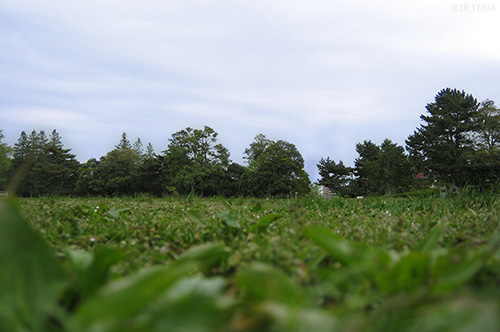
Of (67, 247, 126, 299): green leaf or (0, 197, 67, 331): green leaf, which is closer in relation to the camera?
(0, 197, 67, 331): green leaf

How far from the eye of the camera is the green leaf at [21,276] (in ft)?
1.94

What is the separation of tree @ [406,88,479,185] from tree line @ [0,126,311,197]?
53.2ft

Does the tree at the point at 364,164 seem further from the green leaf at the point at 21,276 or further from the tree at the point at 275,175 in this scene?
the green leaf at the point at 21,276

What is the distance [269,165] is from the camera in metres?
43.9

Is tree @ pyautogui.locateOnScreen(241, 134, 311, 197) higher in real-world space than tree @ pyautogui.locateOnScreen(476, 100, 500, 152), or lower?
lower

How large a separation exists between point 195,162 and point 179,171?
2.51m

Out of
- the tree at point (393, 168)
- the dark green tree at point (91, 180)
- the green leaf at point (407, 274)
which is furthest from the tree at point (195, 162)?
the green leaf at point (407, 274)

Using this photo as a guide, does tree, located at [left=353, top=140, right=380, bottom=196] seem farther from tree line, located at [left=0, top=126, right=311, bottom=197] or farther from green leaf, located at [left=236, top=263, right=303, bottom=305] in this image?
green leaf, located at [left=236, top=263, right=303, bottom=305]

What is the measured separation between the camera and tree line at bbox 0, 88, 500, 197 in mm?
41812

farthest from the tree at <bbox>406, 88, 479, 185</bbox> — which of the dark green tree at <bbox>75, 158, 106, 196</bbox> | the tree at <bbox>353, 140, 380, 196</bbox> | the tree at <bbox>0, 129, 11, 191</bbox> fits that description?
the tree at <bbox>0, 129, 11, 191</bbox>

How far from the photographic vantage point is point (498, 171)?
123ft

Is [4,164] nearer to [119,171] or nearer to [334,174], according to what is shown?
[119,171]

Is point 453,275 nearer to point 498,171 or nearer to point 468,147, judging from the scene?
point 498,171

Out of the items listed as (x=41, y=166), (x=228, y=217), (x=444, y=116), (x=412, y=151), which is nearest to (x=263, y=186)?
(x=412, y=151)
